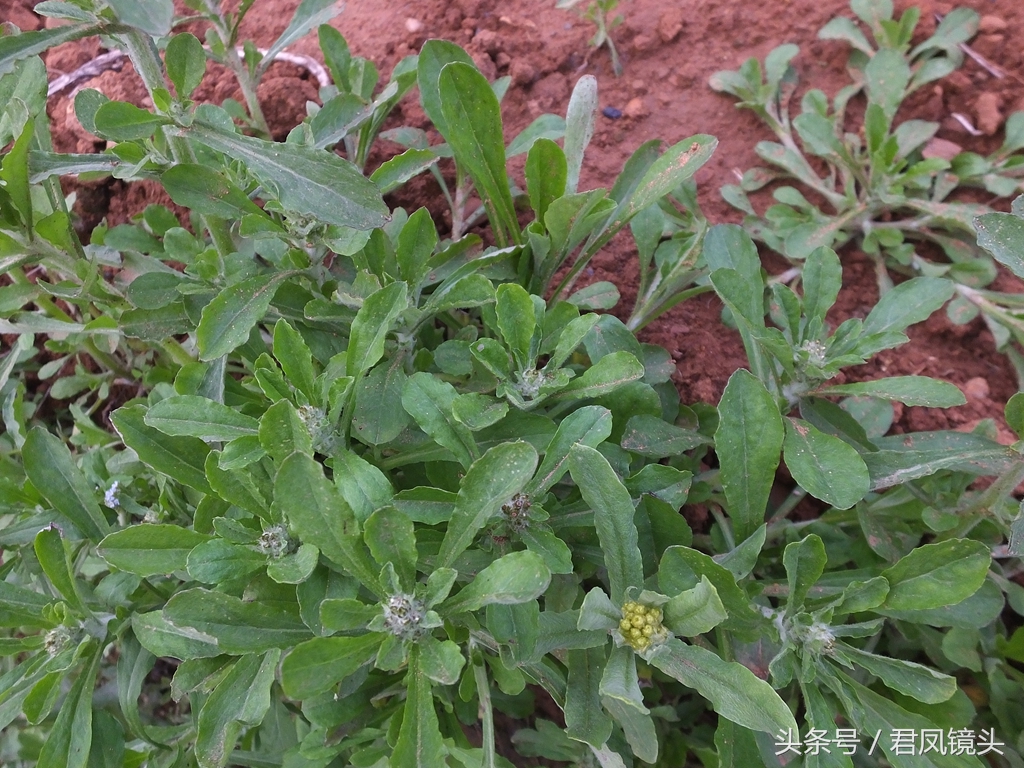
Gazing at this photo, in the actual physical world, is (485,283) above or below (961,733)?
above

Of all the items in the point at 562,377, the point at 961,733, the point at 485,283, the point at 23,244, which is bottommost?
the point at 961,733

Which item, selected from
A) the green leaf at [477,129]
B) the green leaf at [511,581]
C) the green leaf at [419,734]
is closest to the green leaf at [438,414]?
the green leaf at [511,581]

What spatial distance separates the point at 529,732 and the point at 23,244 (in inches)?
63.2

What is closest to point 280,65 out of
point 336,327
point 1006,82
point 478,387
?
point 336,327

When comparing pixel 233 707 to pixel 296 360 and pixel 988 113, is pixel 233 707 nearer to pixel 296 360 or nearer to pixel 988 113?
pixel 296 360

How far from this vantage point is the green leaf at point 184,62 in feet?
4.04

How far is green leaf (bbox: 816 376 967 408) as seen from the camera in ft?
4.32

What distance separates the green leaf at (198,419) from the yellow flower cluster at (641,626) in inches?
27.5

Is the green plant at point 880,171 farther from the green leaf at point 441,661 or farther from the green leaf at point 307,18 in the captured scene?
the green leaf at point 441,661

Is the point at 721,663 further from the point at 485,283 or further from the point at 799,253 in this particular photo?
the point at 799,253

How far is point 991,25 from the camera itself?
8.02 ft

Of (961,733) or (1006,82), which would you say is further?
(1006,82)

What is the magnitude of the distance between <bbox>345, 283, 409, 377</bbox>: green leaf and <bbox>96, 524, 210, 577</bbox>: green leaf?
0.42 meters

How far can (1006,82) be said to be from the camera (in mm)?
2441
